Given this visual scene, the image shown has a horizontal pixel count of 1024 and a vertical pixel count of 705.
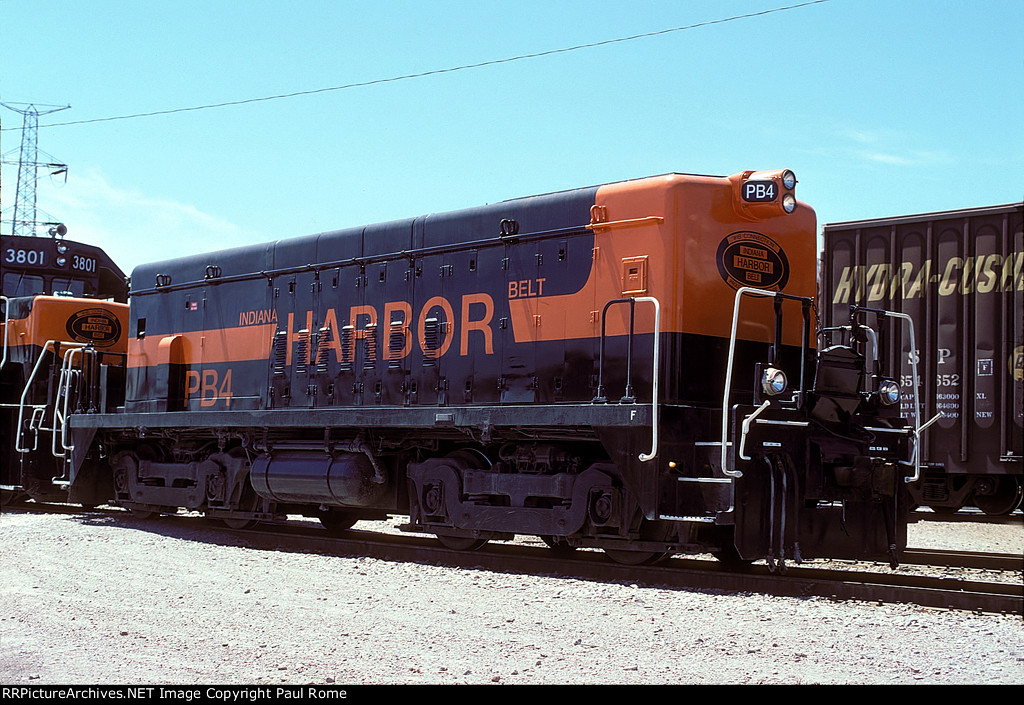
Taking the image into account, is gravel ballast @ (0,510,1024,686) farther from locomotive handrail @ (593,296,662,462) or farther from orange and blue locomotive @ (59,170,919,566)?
locomotive handrail @ (593,296,662,462)

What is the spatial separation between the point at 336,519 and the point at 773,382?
19.9 ft

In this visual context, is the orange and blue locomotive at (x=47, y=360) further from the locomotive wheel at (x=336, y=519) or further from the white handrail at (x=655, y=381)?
the white handrail at (x=655, y=381)

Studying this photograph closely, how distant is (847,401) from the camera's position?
26.8 feet

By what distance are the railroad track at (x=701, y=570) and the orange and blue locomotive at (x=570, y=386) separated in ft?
0.79

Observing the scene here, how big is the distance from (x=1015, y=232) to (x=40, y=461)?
13.1 metres

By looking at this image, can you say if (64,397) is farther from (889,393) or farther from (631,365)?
(889,393)

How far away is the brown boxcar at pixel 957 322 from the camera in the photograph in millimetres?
12828

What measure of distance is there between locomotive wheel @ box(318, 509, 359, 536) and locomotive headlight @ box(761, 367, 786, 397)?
5.78 metres

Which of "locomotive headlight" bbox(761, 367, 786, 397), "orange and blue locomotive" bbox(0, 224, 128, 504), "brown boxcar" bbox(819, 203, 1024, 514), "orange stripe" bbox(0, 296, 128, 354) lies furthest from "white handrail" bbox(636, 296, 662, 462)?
"orange stripe" bbox(0, 296, 128, 354)

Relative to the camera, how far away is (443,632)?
19.4 feet

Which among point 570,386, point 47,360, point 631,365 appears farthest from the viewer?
point 47,360

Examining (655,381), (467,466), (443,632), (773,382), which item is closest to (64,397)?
(467,466)
